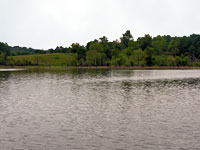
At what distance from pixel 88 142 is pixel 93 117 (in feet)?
31.6

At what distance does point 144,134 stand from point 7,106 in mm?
23869

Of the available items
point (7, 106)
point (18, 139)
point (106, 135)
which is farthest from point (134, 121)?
point (7, 106)

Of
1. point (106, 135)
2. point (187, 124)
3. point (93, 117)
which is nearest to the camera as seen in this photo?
point (106, 135)

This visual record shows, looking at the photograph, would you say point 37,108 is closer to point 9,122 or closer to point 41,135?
point 9,122

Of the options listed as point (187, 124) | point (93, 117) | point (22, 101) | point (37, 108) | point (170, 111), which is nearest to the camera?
point (187, 124)

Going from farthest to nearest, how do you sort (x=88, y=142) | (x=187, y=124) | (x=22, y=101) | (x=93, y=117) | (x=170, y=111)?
(x=22, y=101) → (x=170, y=111) → (x=93, y=117) → (x=187, y=124) → (x=88, y=142)

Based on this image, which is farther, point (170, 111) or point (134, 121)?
point (170, 111)

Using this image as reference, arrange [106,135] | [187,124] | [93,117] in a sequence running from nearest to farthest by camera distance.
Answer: [106,135]
[187,124]
[93,117]

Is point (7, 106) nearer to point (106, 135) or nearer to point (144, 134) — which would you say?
point (106, 135)

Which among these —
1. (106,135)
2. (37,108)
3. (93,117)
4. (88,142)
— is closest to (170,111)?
(93,117)

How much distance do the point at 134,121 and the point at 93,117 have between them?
5288mm

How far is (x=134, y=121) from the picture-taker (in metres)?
30.4

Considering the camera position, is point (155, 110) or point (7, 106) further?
point (7, 106)

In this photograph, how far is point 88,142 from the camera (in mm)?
22875
